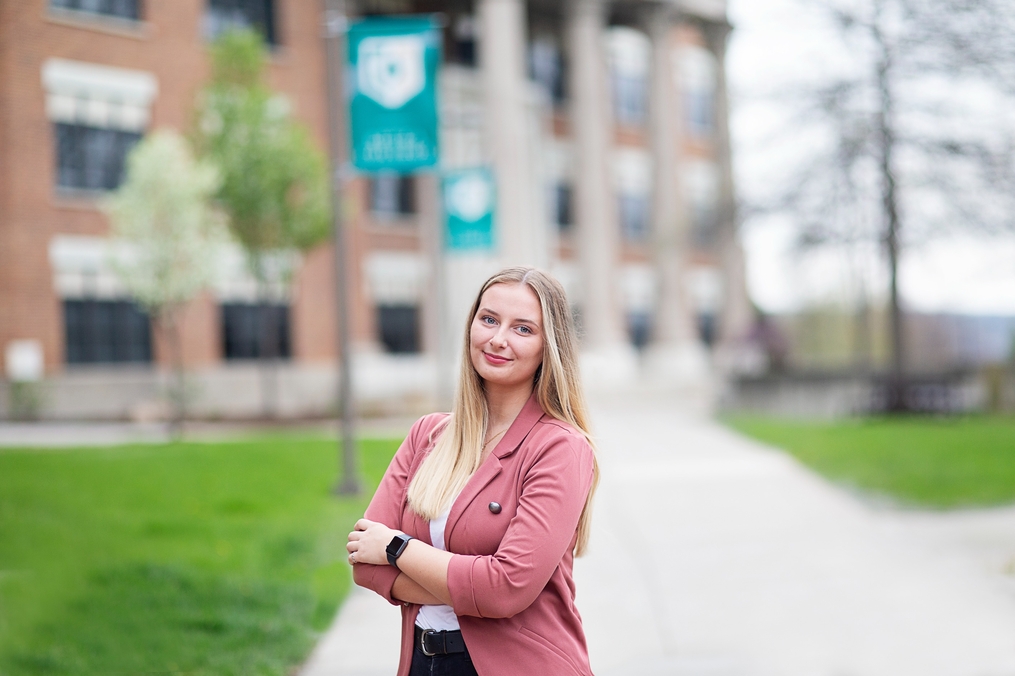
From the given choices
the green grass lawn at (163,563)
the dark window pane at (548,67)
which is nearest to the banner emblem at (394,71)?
the green grass lawn at (163,563)

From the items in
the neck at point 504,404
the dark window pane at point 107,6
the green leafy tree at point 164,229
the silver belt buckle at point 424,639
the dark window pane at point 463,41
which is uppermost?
the dark window pane at point 463,41

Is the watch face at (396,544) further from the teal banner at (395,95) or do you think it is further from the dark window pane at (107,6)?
the dark window pane at (107,6)

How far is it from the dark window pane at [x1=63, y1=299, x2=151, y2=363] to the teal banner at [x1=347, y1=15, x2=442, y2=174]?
14.3 m

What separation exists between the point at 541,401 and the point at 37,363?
19929mm

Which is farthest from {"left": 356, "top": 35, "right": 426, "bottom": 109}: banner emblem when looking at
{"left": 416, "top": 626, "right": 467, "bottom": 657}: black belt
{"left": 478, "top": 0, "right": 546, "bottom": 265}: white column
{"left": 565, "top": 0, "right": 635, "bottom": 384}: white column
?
{"left": 565, "top": 0, "right": 635, "bottom": 384}: white column

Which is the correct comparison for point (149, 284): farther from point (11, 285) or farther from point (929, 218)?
point (929, 218)

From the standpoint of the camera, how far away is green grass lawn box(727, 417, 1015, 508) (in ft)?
33.2

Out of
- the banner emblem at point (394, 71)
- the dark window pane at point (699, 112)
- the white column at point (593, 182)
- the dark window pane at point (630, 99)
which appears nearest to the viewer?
the banner emblem at point (394, 71)

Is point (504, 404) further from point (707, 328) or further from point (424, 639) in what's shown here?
point (707, 328)

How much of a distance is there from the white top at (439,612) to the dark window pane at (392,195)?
2739cm

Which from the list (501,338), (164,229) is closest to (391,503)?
(501,338)

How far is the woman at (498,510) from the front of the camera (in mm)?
2201

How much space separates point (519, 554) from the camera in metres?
2.17

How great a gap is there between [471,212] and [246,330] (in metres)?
9.48
